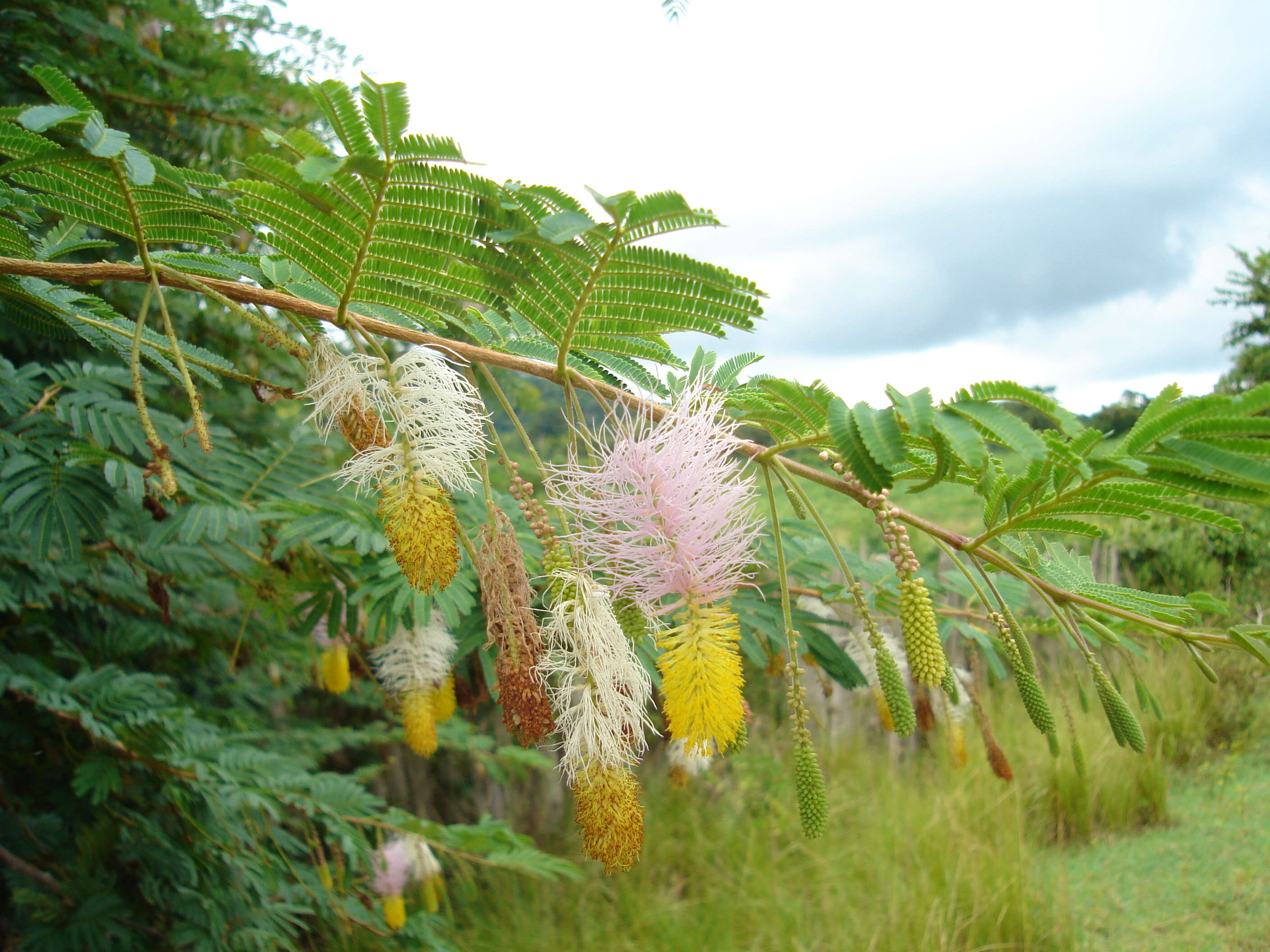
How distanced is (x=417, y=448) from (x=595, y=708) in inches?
15.3

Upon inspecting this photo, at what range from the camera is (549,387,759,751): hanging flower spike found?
0.89m

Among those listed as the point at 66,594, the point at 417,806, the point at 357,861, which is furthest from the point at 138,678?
the point at 417,806

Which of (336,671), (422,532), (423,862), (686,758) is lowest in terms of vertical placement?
(423,862)

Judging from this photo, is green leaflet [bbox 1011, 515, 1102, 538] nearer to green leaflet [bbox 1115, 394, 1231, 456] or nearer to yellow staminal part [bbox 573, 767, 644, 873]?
green leaflet [bbox 1115, 394, 1231, 456]

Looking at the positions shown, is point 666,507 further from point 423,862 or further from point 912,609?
point 423,862

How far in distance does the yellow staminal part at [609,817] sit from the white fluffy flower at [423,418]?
1.30 ft

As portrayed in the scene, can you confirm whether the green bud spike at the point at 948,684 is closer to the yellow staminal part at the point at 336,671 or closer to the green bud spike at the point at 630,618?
the green bud spike at the point at 630,618

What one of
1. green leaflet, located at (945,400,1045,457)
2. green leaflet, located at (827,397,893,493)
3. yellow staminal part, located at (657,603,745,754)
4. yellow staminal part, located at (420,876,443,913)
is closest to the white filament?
yellow staminal part, located at (657,603,745,754)

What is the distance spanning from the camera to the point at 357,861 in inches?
118

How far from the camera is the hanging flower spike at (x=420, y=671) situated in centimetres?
220

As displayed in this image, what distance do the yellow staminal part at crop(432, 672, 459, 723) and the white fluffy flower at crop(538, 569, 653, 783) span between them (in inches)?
53.1

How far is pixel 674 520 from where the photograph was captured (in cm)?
93

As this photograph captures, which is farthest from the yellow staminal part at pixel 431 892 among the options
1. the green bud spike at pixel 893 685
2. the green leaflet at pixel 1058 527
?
the green leaflet at pixel 1058 527

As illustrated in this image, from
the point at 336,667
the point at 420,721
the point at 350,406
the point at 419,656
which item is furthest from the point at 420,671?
the point at 350,406
